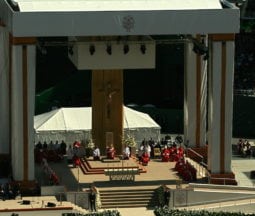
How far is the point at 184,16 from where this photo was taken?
5622 centimetres

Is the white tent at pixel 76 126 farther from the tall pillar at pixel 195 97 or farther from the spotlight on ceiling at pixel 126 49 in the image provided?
the spotlight on ceiling at pixel 126 49

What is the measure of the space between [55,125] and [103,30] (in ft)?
42.7

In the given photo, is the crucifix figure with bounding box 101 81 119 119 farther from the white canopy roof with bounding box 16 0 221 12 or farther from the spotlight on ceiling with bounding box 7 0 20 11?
the spotlight on ceiling with bounding box 7 0 20 11

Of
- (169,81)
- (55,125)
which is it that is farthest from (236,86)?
(55,125)

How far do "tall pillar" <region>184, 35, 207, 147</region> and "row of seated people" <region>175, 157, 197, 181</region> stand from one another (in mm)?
4772

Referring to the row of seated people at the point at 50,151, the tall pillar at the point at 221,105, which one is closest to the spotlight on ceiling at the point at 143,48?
the tall pillar at the point at 221,105

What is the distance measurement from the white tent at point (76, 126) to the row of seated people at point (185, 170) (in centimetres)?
620

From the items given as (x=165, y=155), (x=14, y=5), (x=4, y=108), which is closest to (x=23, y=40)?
(x=14, y=5)

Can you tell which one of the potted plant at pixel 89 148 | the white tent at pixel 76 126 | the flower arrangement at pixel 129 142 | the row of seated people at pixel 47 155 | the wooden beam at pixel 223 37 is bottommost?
the row of seated people at pixel 47 155

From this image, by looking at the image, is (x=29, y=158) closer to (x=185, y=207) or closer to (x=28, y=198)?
(x=28, y=198)

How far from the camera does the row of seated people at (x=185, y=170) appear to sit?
58.6 metres

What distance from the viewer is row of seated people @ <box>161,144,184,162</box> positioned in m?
63.3

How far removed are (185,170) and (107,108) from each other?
6.16 metres

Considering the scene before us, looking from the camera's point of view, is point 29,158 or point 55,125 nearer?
point 29,158
